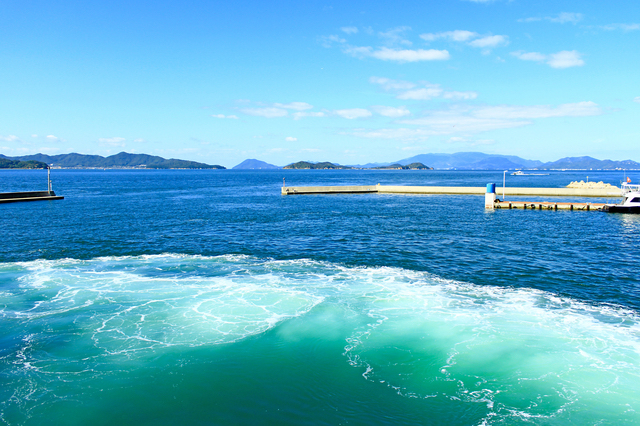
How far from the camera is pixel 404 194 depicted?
88.5m

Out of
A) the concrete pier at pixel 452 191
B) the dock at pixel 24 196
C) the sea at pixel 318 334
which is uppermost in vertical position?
the concrete pier at pixel 452 191

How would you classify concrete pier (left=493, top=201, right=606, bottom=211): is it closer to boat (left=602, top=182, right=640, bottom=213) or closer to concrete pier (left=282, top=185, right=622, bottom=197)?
boat (left=602, top=182, right=640, bottom=213)

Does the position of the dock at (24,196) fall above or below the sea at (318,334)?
above

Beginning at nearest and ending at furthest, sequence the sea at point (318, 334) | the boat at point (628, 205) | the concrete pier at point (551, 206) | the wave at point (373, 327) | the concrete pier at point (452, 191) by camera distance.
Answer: the sea at point (318, 334) < the wave at point (373, 327) < the boat at point (628, 205) < the concrete pier at point (551, 206) < the concrete pier at point (452, 191)

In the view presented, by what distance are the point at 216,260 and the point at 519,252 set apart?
913 inches

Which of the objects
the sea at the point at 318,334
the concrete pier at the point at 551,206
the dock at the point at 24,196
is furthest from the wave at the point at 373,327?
the dock at the point at 24,196

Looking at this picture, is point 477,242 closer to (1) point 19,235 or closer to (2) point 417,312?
(2) point 417,312

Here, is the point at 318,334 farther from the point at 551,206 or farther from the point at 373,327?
the point at 551,206

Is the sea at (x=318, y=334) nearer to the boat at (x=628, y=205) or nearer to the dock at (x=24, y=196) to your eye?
the boat at (x=628, y=205)

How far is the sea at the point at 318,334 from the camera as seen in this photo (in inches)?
410

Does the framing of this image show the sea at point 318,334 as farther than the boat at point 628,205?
No

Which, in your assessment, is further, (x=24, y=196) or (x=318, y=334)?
(x=24, y=196)

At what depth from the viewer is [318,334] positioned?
14.9 meters

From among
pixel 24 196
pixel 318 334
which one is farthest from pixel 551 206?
pixel 24 196
